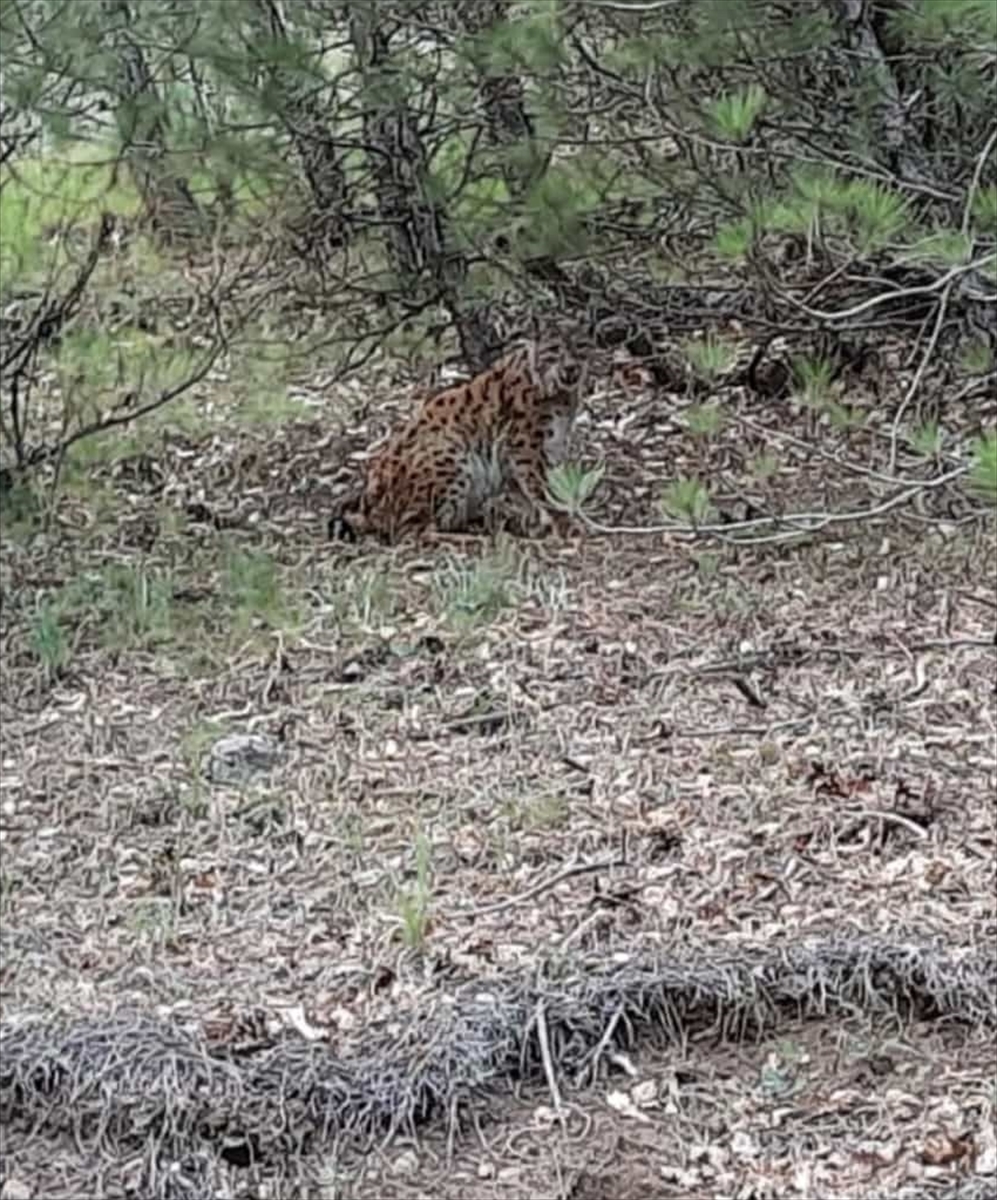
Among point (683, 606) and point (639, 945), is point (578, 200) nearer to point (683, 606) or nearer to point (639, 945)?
point (683, 606)

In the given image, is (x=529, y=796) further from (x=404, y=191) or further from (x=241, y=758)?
(x=404, y=191)

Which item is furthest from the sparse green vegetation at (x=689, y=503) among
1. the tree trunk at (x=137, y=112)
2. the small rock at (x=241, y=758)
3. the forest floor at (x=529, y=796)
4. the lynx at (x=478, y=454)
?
the tree trunk at (x=137, y=112)

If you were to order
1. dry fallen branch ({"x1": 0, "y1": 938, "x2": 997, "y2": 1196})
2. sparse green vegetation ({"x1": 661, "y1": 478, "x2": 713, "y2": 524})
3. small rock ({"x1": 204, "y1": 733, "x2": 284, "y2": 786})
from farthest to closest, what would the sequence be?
small rock ({"x1": 204, "y1": 733, "x2": 284, "y2": 786}) < sparse green vegetation ({"x1": 661, "y1": 478, "x2": 713, "y2": 524}) < dry fallen branch ({"x1": 0, "y1": 938, "x2": 997, "y2": 1196})

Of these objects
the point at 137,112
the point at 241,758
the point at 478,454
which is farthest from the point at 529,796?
the point at 137,112

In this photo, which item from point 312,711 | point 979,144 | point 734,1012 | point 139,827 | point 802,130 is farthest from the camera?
point 979,144

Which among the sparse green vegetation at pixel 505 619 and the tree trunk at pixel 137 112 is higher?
the tree trunk at pixel 137 112

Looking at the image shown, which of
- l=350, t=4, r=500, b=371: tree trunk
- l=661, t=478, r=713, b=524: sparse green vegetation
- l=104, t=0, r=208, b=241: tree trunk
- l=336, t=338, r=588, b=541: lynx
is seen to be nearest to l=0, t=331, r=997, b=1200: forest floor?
l=336, t=338, r=588, b=541: lynx

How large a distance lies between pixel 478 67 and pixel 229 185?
2.91ft

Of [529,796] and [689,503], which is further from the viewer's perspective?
[529,796]

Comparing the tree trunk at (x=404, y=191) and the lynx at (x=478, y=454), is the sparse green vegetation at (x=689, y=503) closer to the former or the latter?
the lynx at (x=478, y=454)

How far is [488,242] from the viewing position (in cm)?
558

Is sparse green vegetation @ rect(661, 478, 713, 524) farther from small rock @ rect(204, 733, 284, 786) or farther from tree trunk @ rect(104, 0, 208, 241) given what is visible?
tree trunk @ rect(104, 0, 208, 241)

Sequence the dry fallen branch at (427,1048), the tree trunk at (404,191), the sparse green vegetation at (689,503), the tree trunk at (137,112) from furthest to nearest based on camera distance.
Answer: the tree trunk at (404,191)
the tree trunk at (137,112)
the sparse green vegetation at (689,503)
the dry fallen branch at (427,1048)

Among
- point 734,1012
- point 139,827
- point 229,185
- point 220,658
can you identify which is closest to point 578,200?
point 229,185
